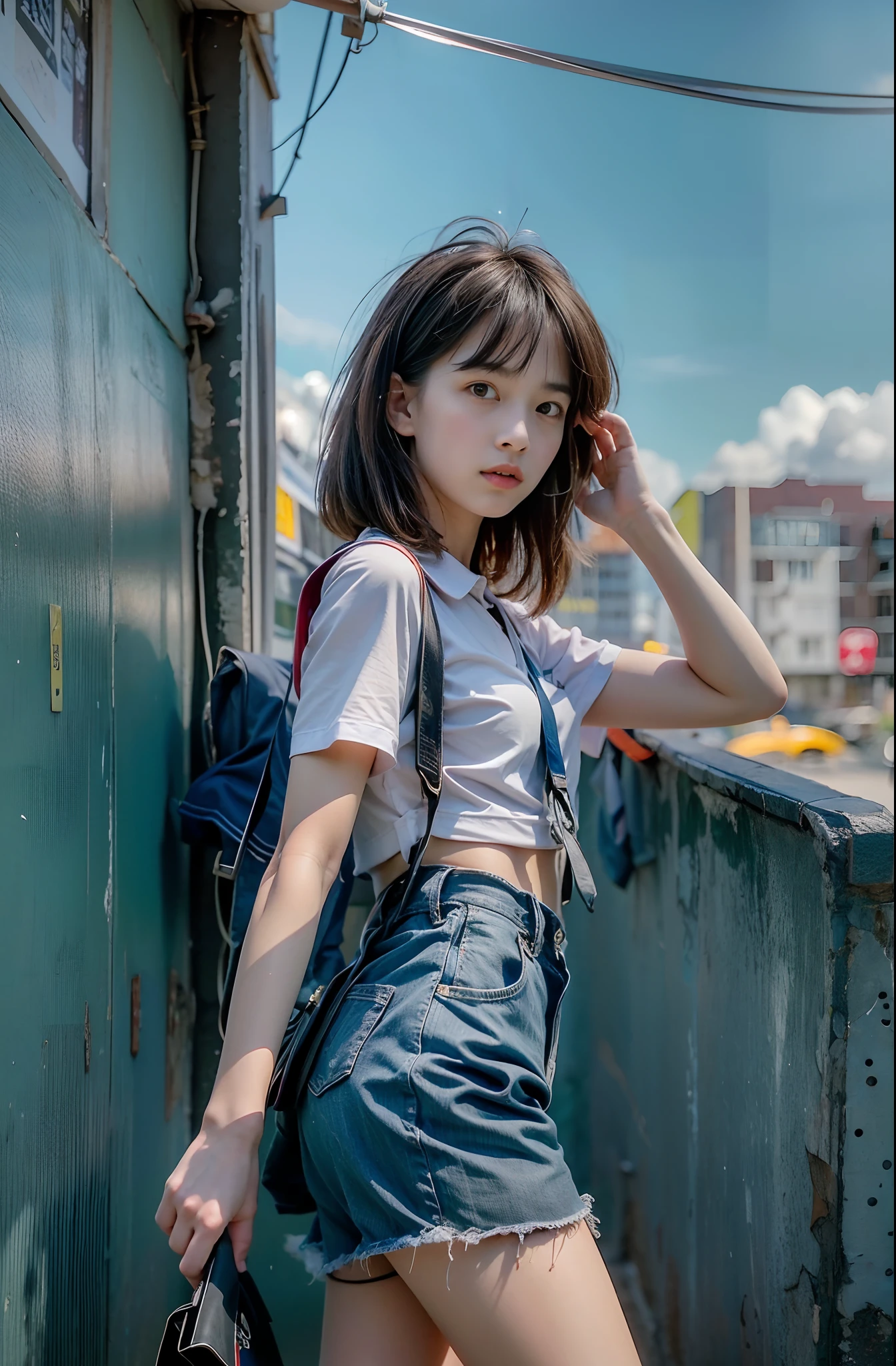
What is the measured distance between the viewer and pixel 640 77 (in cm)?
208

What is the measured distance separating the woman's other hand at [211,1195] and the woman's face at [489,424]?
88 cm

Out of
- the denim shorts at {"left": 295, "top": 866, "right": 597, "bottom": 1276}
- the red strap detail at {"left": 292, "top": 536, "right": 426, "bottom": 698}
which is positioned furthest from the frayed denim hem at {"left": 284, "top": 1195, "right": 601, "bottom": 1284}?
the red strap detail at {"left": 292, "top": 536, "right": 426, "bottom": 698}

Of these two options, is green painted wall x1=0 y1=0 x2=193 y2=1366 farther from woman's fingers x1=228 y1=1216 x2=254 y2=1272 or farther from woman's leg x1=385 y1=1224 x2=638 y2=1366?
woman's leg x1=385 y1=1224 x2=638 y2=1366

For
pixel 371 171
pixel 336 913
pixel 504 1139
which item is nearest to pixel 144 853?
pixel 336 913

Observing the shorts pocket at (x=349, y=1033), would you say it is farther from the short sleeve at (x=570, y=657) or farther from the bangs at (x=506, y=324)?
the bangs at (x=506, y=324)

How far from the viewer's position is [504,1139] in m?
1.01

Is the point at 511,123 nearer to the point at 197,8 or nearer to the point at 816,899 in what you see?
the point at 197,8

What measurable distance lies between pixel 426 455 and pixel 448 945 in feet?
2.34

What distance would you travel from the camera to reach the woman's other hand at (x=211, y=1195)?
3.08ft

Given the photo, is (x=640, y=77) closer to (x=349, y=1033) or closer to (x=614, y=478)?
(x=614, y=478)

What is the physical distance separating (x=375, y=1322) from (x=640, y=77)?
7.55 feet

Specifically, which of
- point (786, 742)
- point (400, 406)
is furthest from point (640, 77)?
point (786, 742)

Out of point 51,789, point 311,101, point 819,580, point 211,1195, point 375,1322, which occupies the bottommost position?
point 375,1322

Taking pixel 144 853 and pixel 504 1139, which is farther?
pixel 144 853
